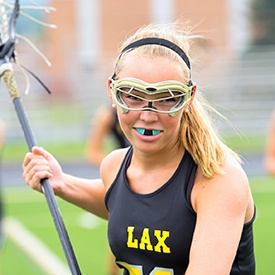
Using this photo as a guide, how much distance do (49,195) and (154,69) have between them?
2.89 ft

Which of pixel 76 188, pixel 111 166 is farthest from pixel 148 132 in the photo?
pixel 76 188

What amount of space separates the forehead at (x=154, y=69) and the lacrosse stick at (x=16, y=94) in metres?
0.81

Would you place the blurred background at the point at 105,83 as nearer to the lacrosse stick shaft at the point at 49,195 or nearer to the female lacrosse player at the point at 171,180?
the lacrosse stick shaft at the point at 49,195

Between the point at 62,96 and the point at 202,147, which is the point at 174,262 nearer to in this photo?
the point at 202,147

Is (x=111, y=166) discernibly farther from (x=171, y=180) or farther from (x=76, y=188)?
(x=171, y=180)

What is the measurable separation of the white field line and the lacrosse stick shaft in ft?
15.0

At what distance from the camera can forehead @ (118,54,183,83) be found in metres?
3.38

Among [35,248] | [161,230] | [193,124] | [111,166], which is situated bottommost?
[35,248]

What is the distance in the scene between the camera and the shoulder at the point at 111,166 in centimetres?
391

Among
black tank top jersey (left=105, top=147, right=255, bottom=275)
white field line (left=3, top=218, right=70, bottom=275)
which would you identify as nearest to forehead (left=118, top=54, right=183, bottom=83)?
black tank top jersey (left=105, top=147, right=255, bottom=275)

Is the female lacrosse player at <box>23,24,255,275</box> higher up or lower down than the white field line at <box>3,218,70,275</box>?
higher up

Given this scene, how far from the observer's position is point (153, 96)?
3.39 meters

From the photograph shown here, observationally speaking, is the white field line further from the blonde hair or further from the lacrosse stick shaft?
the blonde hair

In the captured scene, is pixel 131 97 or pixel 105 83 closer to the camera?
pixel 131 97
